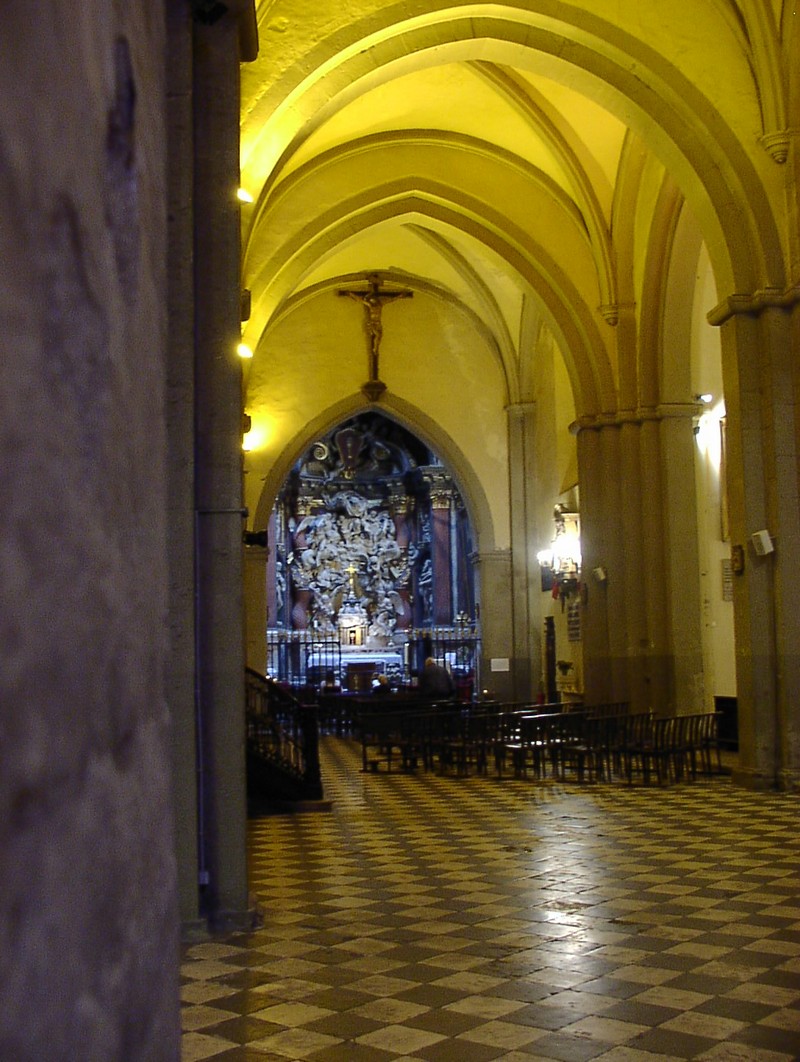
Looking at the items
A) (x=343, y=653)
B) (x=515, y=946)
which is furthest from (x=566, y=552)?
(x=515, y=946)

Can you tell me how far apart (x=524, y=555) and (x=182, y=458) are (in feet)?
62.9

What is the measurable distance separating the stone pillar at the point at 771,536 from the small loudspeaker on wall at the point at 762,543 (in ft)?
0.29

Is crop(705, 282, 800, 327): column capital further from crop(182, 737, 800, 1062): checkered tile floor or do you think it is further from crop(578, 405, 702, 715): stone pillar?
crop(182, 737, 800, 1062): checkered tile floor

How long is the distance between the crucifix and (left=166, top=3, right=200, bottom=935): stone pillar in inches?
766

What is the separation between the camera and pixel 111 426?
4.01ft

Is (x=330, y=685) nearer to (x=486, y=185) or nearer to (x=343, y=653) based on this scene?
(x=343, y=653)

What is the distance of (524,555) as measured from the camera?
972 inches

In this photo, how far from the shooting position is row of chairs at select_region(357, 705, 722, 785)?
12570 mm

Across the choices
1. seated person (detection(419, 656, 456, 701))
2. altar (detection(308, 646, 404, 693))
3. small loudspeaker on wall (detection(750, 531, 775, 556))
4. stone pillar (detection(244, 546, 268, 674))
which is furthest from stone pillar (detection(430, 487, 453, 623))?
small loudspeaker on wall (detection(750, 531, 775, 556))

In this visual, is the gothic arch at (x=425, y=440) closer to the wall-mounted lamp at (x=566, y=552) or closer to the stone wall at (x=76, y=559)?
the wall-mounted lamp at (x=566, y=552)

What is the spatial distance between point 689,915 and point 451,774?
28.6 ft

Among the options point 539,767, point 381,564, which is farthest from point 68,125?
point 381,564

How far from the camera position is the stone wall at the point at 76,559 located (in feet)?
2.82

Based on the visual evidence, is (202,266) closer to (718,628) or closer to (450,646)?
(718,628)
